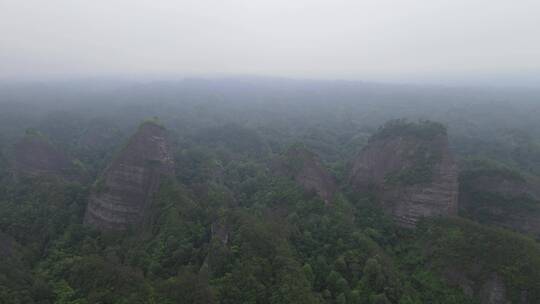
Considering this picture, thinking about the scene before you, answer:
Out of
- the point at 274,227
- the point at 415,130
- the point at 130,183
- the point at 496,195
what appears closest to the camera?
the point at 274,227

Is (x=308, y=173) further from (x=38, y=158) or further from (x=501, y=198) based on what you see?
(x=38, y=158)

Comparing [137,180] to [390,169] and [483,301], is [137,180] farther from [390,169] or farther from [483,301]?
[483,301]

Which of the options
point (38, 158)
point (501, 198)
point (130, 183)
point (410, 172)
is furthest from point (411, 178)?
point (38, 158)

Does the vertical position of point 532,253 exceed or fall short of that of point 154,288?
it exceeds it

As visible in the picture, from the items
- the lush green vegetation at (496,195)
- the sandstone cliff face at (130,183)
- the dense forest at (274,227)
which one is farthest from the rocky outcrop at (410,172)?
the sandstone cliff face at (130,183)

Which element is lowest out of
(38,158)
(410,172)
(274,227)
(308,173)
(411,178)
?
(274,227)

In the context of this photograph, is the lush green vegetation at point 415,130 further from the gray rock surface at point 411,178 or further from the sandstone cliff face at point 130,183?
the sandstone cliff face at point 130,183

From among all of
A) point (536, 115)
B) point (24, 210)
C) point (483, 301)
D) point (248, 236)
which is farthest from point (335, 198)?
point (536, 115)
